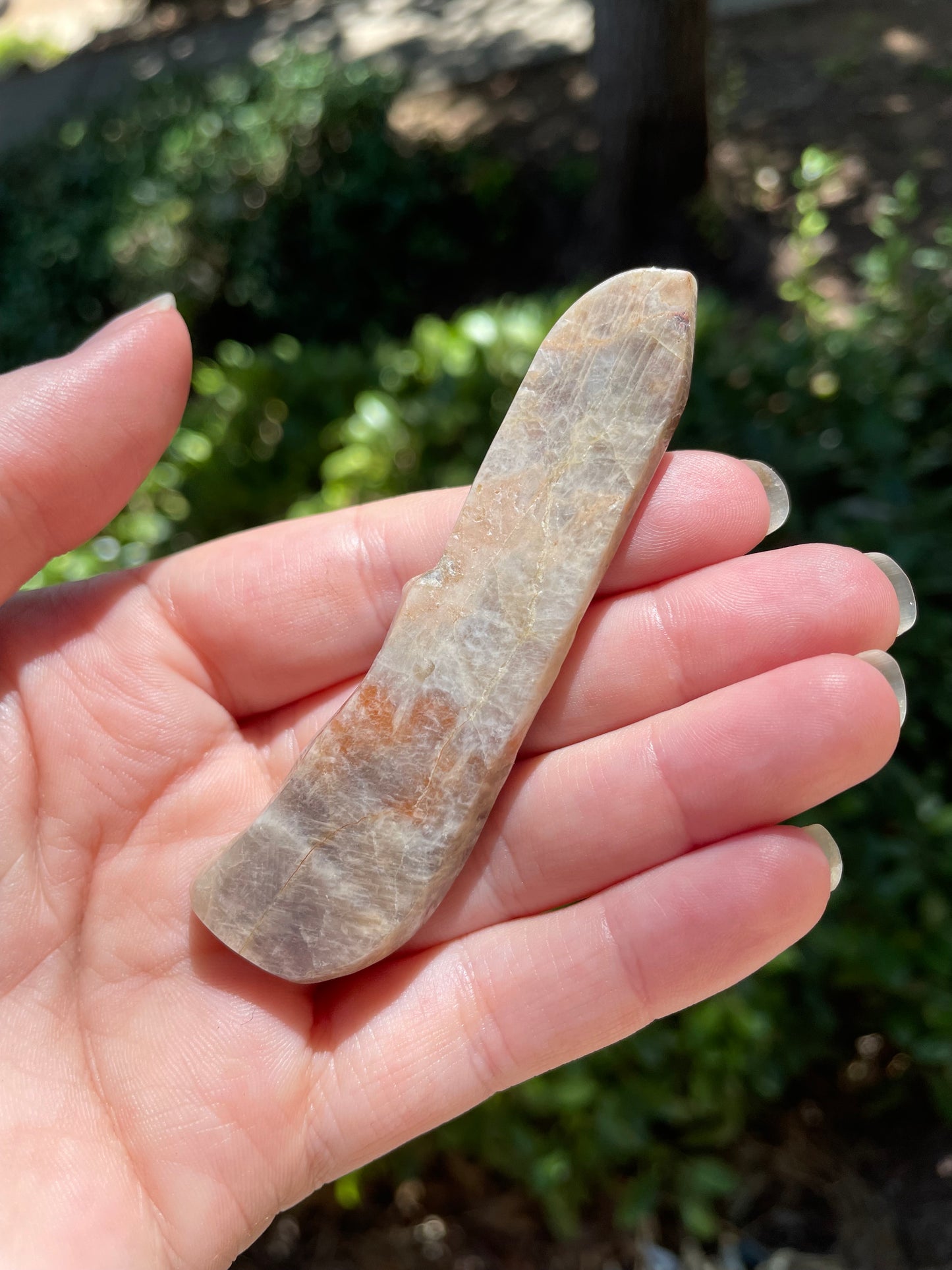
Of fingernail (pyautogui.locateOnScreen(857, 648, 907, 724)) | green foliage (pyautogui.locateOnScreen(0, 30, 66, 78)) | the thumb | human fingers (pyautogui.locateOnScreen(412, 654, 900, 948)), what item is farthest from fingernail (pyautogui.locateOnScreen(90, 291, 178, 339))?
green foliage (pyautogui.locateOnScreen(0, 30, 66, 78))

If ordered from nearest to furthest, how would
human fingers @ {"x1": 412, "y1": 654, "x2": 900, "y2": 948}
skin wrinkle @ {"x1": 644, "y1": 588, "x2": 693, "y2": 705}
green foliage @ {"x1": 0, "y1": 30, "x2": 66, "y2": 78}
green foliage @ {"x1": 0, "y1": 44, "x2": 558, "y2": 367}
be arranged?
human fingers @ {"x1": 412, "y1": 654, "x2": 900, "y2": 948}, skin wrinkle @ {"x1": 644, "y1": 588, "x2": 693, "y2": 705}, green foliage @ {"x1": 0, "y1": 44, "x2": 558, "y2": 367}, green foliage @ {"x1": 0, "y1": 30, "x2": 66, "y2": 78}

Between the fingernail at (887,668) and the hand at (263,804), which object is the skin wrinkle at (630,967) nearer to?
the hand at (263,804)

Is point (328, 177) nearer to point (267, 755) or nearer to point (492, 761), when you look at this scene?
point (267, 755)

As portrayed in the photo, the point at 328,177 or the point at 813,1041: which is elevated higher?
the point at 328,177

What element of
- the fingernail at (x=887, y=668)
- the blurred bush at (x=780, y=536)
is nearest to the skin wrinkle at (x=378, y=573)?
the blurred bush at (x=780, y=536)

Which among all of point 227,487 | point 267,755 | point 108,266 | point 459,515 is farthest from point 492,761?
point 108,266

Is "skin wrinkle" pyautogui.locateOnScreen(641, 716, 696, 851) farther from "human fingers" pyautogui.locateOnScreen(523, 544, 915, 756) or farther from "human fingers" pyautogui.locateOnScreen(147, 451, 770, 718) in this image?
"human fingers" pyautogui.locateOnScreen(147, 451, 770, 718)
